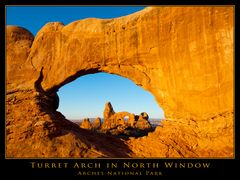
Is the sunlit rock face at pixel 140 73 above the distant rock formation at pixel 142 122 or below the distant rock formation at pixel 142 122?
below

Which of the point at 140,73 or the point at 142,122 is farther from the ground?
the point at 142,122

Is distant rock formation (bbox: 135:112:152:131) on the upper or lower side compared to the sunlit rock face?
upper

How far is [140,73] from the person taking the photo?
19422mm

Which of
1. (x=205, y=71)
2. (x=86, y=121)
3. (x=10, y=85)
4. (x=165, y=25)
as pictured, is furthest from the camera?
(x=86, y=121)

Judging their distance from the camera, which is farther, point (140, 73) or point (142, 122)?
point (142, 122)

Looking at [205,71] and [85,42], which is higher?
[85,42]

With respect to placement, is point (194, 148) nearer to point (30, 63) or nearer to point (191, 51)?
point (191, 51)

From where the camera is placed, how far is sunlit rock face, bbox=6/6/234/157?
51.3 ft

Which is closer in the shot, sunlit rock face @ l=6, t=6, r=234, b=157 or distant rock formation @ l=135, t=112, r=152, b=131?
sunlit rock face @ l=6, t=6, r=234, b=157

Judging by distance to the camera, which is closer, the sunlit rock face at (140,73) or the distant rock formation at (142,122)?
the sunlit rock face at (140,73)

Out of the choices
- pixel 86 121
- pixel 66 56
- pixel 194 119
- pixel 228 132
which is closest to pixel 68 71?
pixel 66 56

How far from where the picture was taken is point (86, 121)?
2338 inches

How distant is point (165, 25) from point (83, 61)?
647 cm

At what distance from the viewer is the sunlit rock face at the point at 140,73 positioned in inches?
616
